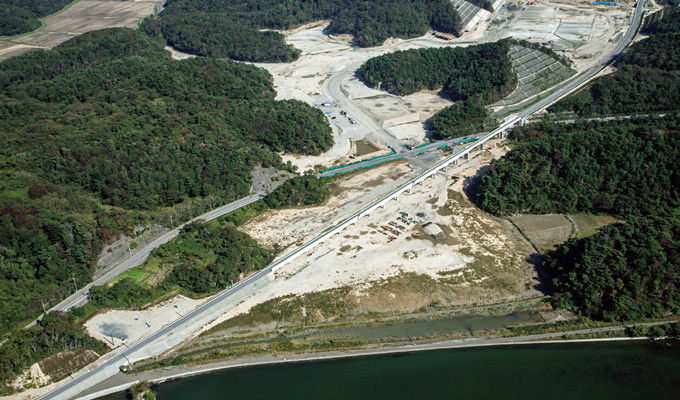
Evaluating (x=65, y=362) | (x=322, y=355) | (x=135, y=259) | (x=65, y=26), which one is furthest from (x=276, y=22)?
(x=65, y=362)

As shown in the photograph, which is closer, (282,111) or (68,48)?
(282,111)

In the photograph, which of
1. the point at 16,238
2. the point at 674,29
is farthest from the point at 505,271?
the point at 674,29

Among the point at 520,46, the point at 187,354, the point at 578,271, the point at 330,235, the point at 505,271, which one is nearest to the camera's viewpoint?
the point at 187,354

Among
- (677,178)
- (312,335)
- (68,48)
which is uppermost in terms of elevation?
(68,48)

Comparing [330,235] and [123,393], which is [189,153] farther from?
[123,393]

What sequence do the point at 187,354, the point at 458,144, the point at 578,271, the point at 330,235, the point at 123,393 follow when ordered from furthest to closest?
the point at 458,144
the point at 330,235
the point at 578,271
the point at 187,354
the point at 123,393

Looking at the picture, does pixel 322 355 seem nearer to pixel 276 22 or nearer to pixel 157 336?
pixel 157 336

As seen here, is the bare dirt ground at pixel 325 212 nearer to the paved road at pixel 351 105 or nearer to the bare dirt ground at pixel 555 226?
the paved road at pixel 351 105
